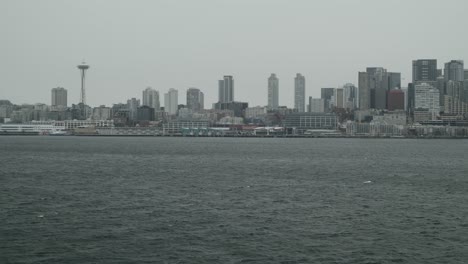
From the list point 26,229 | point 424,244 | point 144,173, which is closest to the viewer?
point 424,244

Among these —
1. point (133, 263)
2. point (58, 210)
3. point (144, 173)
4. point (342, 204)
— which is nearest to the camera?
point (133, 263)

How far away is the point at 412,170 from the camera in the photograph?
62.6 m

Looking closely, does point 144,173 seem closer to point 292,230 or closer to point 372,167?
point 372,167

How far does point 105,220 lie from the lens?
3005cm

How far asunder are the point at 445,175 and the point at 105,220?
37.2 m

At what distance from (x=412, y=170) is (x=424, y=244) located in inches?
→ 1502

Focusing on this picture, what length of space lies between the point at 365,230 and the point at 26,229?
1589 cm

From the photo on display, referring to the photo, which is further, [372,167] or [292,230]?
[372,167]

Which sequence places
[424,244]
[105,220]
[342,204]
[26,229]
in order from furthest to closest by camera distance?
[342,204]
[105,220]
[26,229]
[424,244]

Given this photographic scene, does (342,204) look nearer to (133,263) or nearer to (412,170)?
(133,263)

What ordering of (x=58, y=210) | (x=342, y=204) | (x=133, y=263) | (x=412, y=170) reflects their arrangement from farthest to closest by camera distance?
(x=412, y=170) < (x=342, y=204) < (x=58, y=210) < (x=133, y=263)

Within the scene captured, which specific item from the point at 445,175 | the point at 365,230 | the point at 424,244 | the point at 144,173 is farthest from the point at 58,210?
the point at 445,175

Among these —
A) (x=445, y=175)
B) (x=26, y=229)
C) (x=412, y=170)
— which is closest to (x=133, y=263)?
(x=26, y=229)

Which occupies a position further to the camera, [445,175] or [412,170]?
[412,170]
